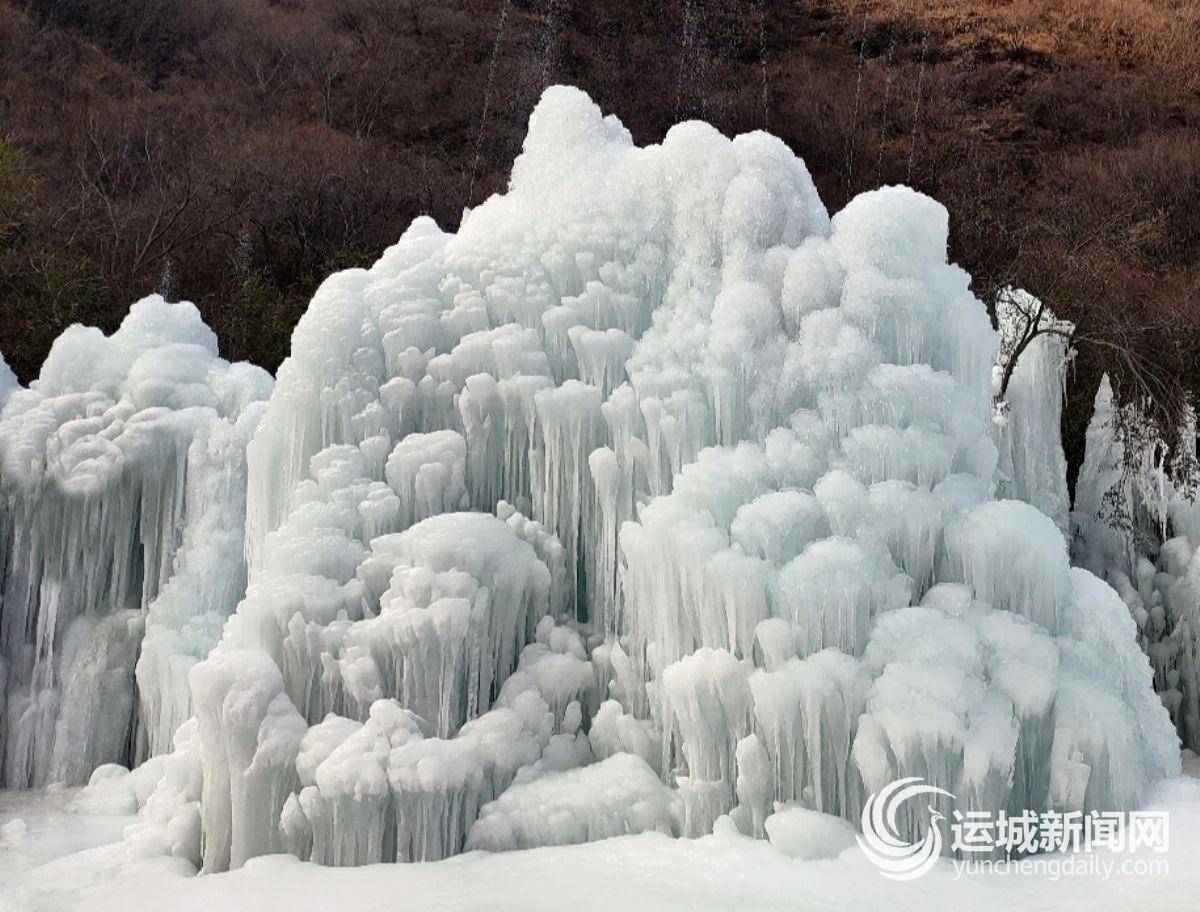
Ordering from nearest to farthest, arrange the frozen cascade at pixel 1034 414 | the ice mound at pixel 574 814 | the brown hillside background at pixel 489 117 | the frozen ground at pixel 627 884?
the frozen ground at pixel 627 884 → the ice mound at pixel 574 814 → the frozen cascade at pixel 1034 414 → the brown hillside background at pixel 489 117

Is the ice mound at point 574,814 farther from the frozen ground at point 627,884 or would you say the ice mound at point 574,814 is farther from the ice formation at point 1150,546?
the ice formation at point 1150,546

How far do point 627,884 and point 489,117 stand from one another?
30744 mm

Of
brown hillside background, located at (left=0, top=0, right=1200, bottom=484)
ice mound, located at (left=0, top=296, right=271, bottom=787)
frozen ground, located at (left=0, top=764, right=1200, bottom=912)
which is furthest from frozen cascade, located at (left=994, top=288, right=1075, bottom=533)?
ice mound, located at (left=0, top=296, right=271, bottom=787)

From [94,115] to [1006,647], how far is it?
94.4ft

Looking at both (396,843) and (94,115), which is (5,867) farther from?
(94,115)

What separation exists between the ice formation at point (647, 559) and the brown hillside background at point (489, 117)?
32.7ft

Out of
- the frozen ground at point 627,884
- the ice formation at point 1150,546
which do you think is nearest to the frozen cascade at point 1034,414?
the ice formation at point 1150,546

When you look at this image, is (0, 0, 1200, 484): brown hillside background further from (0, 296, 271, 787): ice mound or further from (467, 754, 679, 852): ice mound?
(467, 754, 679, 852): ice mound

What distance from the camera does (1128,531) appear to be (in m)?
11.6

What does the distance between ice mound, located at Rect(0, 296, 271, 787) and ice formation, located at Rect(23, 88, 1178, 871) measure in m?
2.17

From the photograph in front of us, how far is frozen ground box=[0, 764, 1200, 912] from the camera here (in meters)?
5.44

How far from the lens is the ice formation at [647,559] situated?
6.26 meters

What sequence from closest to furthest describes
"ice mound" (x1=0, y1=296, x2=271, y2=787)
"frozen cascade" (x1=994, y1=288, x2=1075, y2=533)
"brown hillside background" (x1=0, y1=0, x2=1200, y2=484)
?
1. "ice mound" (x1=0, y1=296, x2=271, y2=787)
2. "frozen cascade" (x1=994, y1=288, x2=1075, y2=533)
3. "brown hillside background" (x1=0, y1=0, x2=1200, y2=484)

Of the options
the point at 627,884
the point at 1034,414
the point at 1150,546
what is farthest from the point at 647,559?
the point at 1150,546
